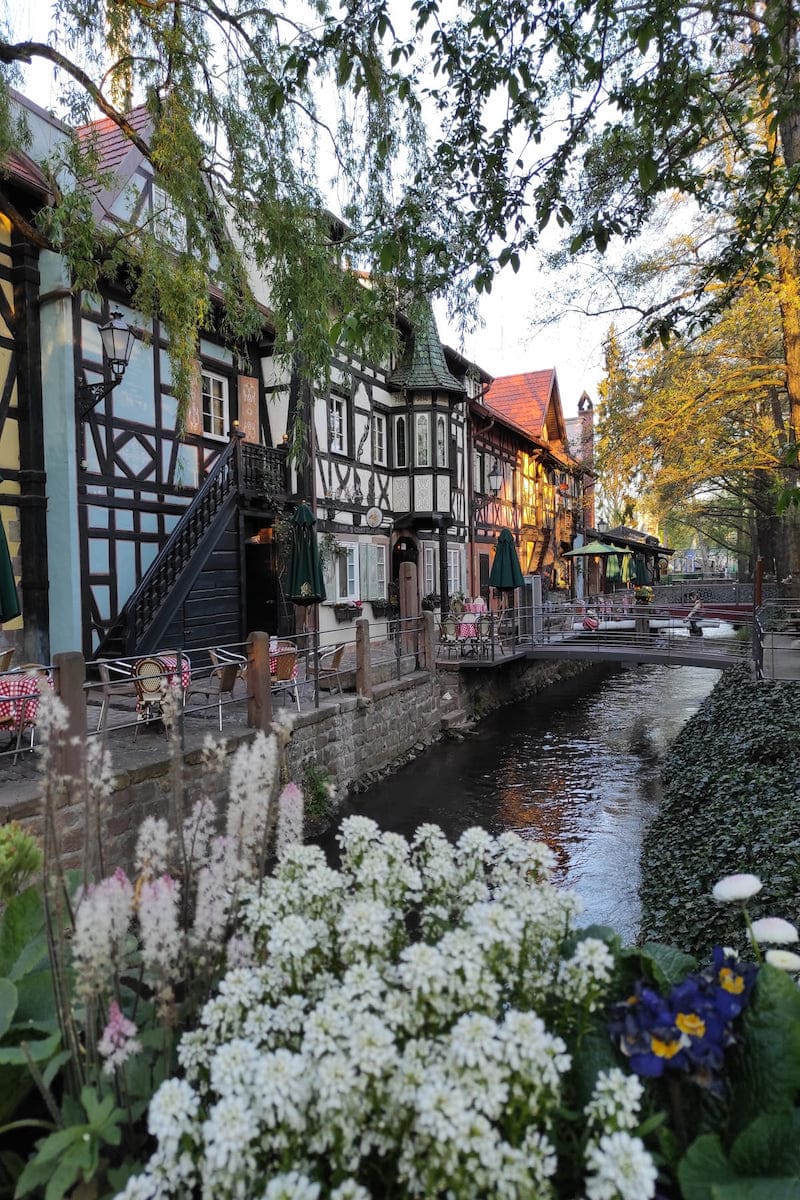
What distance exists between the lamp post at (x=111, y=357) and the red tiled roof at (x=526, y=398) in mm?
22261

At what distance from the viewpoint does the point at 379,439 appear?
18.6 m

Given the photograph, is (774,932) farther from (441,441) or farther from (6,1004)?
(441,441)

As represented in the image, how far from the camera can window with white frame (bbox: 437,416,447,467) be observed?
62.3ft

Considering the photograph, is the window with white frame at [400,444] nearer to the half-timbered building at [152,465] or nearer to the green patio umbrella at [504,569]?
the half-timbered building at [152,465]

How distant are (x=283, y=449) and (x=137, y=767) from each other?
9015mm

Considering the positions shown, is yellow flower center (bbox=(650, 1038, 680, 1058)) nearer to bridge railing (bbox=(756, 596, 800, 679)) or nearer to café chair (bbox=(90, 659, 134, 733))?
café chair (bbox=(90, 659, 134, 733))

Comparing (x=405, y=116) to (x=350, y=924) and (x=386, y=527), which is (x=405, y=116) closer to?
(x=350, y=924)

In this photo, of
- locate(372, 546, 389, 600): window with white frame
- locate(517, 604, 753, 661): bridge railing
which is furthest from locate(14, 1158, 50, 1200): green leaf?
locate(372, 546, 389, 600): window with white frame

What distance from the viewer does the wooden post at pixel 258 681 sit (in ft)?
27.0

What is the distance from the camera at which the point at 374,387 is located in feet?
59.5

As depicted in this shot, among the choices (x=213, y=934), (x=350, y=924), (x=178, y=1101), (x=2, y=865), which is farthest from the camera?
(x=2, y=865)

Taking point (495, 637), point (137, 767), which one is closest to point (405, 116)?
point (137, 767)

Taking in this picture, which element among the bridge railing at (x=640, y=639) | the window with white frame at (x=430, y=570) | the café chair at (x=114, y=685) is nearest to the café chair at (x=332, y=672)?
the café chair at (x=114, y=685)

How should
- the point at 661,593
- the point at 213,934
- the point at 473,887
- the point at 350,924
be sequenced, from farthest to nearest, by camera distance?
1. the point at 661,593
2. the point at 473,887
3. the point at 213,934
4. the point at 350,924
